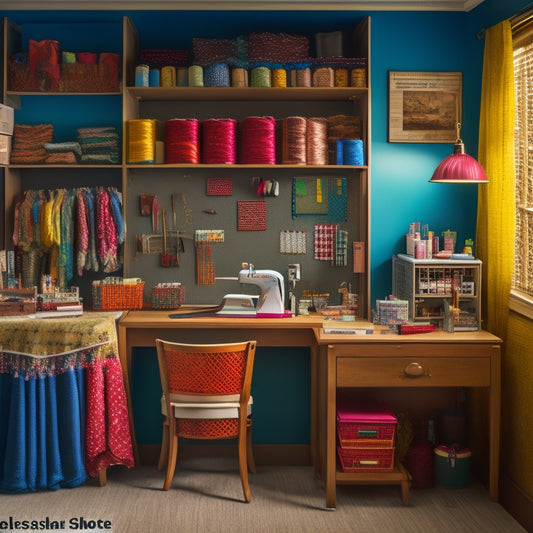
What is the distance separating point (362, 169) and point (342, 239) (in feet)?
1.48

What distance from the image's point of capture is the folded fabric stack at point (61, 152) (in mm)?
4270

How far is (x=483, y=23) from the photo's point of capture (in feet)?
13.7

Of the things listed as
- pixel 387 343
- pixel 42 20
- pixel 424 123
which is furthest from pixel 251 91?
pixel 387 343

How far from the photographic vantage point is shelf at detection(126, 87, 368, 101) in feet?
13.8

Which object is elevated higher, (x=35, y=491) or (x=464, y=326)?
(x=464, y=326)

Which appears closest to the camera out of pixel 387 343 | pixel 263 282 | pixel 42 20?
pixel 387 343

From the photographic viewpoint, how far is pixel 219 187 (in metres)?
4.48

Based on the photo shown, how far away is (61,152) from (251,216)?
121 cm

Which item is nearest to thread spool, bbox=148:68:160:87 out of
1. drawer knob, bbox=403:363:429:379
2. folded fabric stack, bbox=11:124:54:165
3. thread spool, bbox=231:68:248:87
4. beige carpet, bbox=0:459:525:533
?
thread spool, bbox=231:68:248:87

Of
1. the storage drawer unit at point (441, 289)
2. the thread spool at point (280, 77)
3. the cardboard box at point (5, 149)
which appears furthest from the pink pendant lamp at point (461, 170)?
the cardboard box at point (5, 149)

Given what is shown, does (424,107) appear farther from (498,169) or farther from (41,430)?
(41,430)

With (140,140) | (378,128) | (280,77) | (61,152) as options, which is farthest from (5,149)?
(378,128)

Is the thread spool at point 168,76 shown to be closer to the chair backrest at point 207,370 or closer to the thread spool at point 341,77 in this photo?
the thread spool at point 341,77

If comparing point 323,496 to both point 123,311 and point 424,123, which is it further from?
point 424,123
